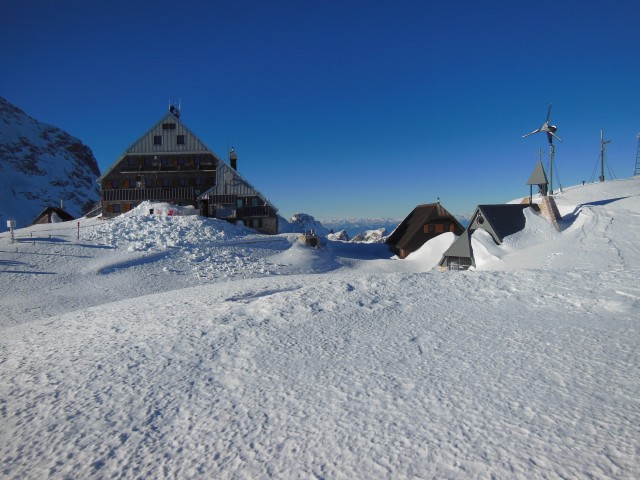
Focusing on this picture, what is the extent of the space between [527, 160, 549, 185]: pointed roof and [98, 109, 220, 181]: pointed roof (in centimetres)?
3287

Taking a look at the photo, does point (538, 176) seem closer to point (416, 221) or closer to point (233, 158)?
point (416, 221)

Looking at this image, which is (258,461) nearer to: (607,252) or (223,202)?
(607,252)

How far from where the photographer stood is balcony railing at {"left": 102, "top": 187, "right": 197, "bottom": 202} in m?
42.5

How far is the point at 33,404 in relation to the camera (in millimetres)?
7602

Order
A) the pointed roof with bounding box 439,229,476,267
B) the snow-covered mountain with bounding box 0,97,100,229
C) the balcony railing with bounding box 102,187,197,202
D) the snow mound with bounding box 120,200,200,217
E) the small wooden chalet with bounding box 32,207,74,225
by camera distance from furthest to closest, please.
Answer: the snow-covered mountain with bounding box 0,97,100,229 < the small wooden chalet with bounding box 32,207,74,225 < the balcony railing with bounding box 102,187,197,202 < the snow mound with bounding box 120,200,200,217 < the pointed roof with bounding box 439,229,476,267

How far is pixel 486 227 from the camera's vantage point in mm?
31094

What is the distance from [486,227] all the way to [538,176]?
9821mm

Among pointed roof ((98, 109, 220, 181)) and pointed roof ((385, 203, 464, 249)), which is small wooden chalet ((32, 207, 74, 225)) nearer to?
pointed roof ((98, 109, 220, 181))

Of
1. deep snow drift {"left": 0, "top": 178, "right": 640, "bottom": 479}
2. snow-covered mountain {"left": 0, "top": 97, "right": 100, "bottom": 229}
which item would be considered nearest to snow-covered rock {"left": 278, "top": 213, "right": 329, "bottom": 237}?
snow-covered mountain {"left": 0, "top": 97, "right": 100, "bottom": 229}

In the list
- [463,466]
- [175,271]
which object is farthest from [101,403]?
[175,271]

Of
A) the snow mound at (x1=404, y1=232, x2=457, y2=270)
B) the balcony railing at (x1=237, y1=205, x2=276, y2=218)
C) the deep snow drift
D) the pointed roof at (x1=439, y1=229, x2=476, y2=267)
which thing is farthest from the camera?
the balcony railing at (x1=237, y1=205, x2=276, y2=218)

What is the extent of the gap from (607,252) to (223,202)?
33901 millimetres

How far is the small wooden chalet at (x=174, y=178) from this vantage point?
4222 centimetres

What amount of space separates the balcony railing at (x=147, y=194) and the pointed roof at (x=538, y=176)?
3534 centimetres
